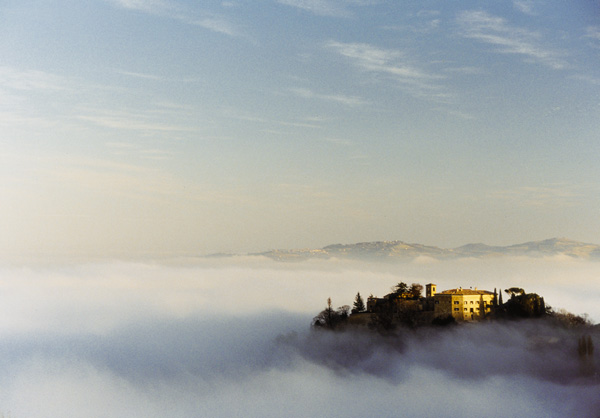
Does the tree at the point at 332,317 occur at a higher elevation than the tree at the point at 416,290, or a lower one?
lower

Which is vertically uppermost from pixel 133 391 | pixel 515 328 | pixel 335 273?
pixel 335 273

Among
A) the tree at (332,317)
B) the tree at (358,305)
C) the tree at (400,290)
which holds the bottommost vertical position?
the tree at (332,317)

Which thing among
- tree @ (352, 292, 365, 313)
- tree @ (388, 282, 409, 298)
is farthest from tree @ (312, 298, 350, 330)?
tree @ (388, 282, 409, 298)

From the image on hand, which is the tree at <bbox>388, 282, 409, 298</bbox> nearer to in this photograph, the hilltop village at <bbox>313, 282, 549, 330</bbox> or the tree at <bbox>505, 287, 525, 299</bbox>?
the hilltop village at <bbox>313, 282, 549, 330</bbox>

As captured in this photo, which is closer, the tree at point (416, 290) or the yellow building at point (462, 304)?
the yellow building at point (462, 304)

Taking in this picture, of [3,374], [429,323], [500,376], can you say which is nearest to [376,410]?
[500,376]

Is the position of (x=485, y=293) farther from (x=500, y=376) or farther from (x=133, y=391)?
(x=133, y=391)

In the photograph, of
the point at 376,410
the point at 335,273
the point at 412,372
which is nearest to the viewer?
the point at 412,372

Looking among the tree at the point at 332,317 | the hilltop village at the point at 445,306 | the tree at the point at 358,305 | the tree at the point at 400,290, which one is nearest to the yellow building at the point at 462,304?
the hilltop village at the point at 445,306

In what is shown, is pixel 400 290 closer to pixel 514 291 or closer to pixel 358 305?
pixel 358 305

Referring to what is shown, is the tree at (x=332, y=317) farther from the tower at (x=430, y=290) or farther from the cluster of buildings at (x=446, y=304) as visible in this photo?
the tower at (x=430, y=290)
